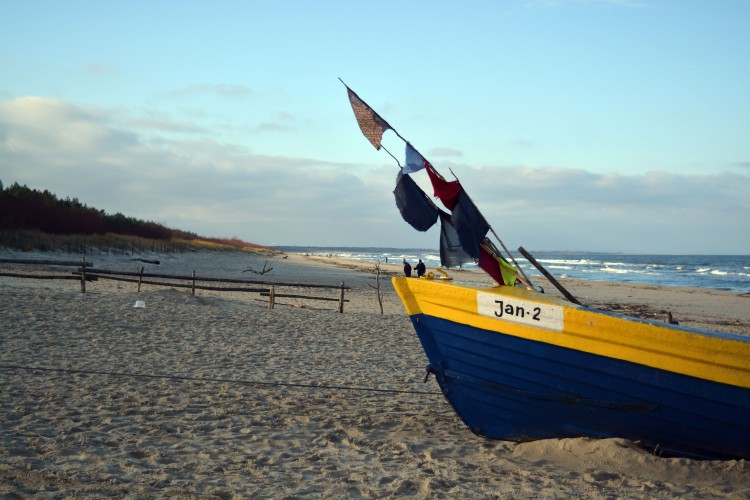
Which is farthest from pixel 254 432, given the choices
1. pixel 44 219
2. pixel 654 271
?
pixel 654 271

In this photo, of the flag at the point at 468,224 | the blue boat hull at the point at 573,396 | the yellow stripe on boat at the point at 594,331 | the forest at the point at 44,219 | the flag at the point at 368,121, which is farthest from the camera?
the forest at the point at 44,219

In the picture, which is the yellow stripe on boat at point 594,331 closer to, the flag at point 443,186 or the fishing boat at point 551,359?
the fishing boat at point 551,359

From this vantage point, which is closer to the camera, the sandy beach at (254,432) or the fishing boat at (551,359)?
the sandy beach at (254,432)

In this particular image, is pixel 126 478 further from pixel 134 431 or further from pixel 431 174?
pixel 431 174

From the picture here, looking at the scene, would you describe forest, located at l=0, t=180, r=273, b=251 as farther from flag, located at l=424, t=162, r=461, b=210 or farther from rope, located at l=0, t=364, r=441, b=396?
flag, located at l=424, t=162, r=461, b=210

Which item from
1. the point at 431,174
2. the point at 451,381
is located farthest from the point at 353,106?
the point at 451,381

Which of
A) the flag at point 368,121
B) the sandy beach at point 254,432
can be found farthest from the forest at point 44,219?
the flag at point 368,121

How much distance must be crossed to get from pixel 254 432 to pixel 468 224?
2494 millimetres

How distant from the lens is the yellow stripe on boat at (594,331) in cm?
431

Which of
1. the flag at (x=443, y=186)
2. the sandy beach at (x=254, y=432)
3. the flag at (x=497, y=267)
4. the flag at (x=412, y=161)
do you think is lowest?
the sandy beach at (x=254, y=432)

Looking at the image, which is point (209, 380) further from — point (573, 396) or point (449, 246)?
point (573, 396)

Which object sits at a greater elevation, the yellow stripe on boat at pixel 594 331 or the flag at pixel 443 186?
the flag at pixel 443 186

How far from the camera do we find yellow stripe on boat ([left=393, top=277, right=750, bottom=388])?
431cm

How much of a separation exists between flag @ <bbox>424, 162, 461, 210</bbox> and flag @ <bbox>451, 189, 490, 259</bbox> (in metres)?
0.05
